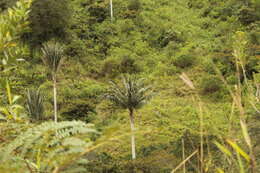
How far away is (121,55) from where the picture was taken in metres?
14.0

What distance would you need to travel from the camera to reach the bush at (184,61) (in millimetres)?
13328

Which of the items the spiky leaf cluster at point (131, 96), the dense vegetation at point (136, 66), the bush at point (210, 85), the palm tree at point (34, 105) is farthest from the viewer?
the bush at point (210, 85)

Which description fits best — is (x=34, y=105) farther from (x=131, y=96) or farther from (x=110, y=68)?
(x=110, y=68)

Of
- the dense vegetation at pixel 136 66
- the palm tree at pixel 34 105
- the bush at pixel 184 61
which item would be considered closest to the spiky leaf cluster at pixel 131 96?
the dense vegetation at pixel 136 66

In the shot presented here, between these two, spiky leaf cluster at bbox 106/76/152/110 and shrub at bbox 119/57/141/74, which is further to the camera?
shrub at bbox 119/57/141/74

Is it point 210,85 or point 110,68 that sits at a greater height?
point 110,68

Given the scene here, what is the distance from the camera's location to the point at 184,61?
13.3 m

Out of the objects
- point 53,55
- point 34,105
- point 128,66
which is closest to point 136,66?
point 128,66

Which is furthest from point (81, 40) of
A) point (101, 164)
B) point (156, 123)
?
point (101, 164)

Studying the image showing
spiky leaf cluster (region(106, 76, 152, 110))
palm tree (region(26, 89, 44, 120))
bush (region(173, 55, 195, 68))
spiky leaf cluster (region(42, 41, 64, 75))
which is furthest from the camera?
bush (region(173, 55, 195, 68))

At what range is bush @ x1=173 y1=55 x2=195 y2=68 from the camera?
43.7ft

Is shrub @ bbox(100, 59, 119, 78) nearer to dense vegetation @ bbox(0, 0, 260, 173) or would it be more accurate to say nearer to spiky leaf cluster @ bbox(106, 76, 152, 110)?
dense vegetation @ bbox(0, 0, 260, 173)

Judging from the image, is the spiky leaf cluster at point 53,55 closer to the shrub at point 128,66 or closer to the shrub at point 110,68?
the shrub at point 110,68

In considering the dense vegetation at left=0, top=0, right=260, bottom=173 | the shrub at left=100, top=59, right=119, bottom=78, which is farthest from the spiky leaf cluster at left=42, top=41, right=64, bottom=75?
the shrub at left=100, top=59, right=119, bottom=78
